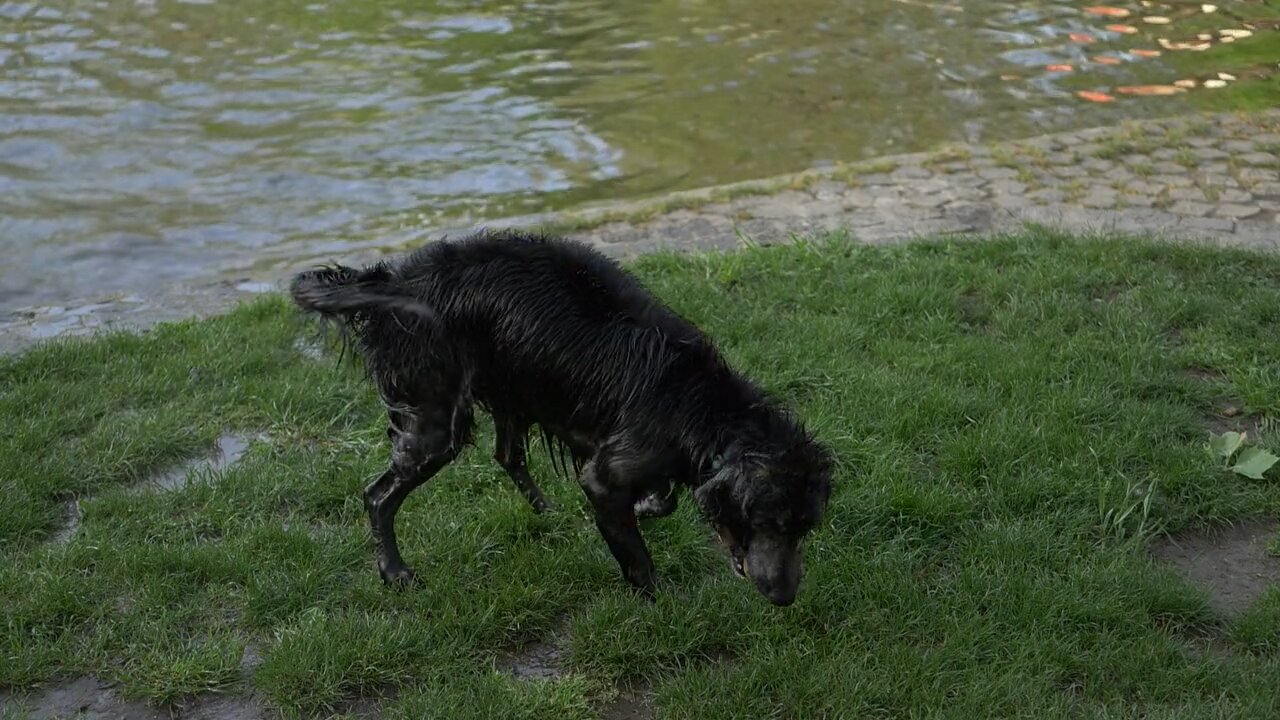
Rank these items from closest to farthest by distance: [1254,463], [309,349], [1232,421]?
1. [1254,463]
2. [1232,421]
3. [309,349]

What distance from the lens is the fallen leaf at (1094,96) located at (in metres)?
10.9

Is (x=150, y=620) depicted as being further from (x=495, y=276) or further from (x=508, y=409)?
(x=495, y=276)

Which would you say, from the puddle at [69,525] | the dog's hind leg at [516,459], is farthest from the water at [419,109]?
the dog's hind leg at [516,459]

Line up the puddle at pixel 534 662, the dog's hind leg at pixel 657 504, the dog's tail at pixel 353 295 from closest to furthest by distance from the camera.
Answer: the puddle at pixel 534 662 → the dog's tail at pixel 353 295 → the dog's hind leg at pixel 657 504

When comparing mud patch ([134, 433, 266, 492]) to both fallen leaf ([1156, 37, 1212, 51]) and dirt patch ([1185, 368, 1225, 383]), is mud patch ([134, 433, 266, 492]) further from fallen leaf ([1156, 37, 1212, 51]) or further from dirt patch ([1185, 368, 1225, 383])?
fallen leaf ([1156, 37, 1212, 51])

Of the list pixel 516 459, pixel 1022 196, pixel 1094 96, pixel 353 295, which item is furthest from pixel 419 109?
pixel 353 295

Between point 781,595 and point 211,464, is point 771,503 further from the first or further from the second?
point 211,464

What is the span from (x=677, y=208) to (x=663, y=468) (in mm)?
4767

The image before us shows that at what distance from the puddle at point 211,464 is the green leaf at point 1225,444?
423cm

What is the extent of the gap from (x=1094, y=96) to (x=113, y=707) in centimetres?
1005

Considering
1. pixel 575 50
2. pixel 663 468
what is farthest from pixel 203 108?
pixel 663 468

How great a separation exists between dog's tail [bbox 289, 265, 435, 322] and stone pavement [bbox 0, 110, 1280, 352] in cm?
297

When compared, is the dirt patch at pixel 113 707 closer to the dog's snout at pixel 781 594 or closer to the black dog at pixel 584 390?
the black dog at pixel 584 390

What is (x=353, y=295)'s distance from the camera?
4191mm
